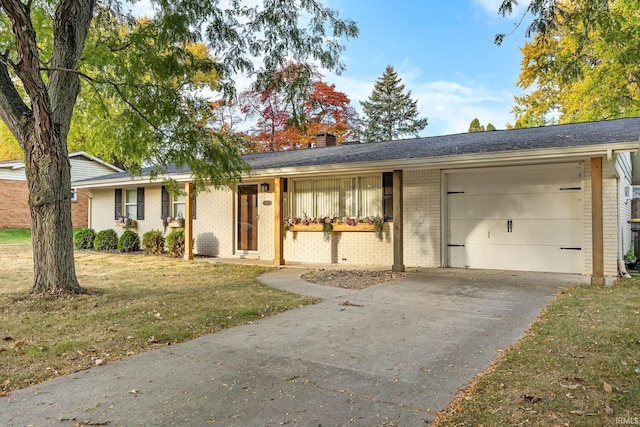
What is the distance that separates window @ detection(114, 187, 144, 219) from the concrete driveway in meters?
10.4

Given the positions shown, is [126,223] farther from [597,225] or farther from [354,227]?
[597,225]

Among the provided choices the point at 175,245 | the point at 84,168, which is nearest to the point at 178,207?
the point at 175,245

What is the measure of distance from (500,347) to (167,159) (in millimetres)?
6160

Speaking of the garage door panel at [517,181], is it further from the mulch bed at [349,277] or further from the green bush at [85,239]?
the green bush at [85,239]

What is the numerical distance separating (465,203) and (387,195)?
1679 mm

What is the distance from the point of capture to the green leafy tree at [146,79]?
6.03m

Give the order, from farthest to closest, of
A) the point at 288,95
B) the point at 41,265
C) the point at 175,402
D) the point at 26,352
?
the point at 288,95
the point at 41,265
the point at 26,352
the point at 175,402

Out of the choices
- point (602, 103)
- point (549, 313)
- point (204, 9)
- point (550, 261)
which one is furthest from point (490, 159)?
point (602, 103)

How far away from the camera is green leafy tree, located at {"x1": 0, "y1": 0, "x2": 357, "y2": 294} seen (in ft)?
19.8

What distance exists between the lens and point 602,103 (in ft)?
57.3

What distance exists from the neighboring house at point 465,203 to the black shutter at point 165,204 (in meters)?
2.06

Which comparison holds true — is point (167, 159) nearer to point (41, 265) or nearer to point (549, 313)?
point (41, 265)

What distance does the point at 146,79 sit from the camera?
8461 mm

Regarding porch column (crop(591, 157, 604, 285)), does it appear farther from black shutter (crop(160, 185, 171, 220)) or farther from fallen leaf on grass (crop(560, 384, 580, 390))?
black shutter (crop(160, 185, 171, 220))
